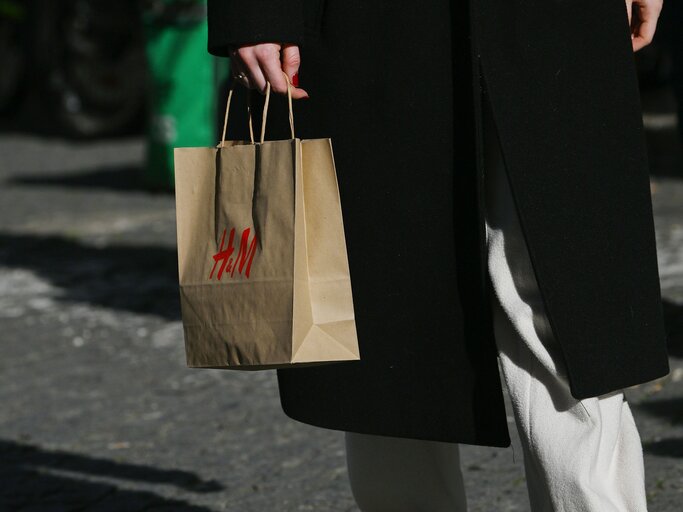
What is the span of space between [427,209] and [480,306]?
0.16 metres

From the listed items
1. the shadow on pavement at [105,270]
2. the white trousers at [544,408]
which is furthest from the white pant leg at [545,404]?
the shadow on pavement at [105,270]

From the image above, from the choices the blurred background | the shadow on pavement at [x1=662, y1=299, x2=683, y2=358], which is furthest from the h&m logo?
the shadow on pavement at [x1=662, y1=299, x2=683, y2=358]

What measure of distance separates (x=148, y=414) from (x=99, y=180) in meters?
5.55

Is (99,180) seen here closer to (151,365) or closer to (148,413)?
(151,365)

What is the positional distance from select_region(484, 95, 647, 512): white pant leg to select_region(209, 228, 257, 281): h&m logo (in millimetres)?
348

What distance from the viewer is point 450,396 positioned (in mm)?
2188

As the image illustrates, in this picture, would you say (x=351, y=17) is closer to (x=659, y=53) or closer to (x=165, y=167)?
(x=165, y=167)

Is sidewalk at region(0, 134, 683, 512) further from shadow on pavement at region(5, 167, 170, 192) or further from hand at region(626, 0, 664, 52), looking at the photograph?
shadow on pavement at region(5, 167, 170, 192)

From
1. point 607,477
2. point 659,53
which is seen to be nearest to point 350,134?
point 607,477

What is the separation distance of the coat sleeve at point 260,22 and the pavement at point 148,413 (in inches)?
33.0

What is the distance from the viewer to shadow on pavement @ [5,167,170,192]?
30.0ft

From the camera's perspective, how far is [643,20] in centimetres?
223

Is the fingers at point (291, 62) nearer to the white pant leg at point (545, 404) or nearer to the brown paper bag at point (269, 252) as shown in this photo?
the brown paper bag at point (269, 252)

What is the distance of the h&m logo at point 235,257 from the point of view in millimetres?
2086
